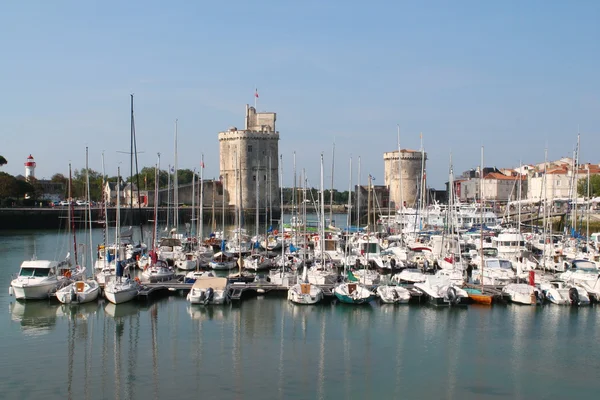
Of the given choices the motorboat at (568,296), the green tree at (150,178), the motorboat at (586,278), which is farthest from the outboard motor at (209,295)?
the green tree at (150,178)

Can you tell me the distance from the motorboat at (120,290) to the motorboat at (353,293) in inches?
215

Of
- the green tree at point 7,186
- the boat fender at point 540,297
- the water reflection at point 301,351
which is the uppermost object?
the green tree at point 7,186

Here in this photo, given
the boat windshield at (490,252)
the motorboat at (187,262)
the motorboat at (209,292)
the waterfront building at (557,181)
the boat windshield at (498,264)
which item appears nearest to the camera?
the motorboat at (209,292)

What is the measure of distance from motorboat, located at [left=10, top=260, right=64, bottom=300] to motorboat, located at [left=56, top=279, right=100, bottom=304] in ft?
1.56

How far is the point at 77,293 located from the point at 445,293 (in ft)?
31.6

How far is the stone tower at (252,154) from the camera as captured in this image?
6253 centimetres

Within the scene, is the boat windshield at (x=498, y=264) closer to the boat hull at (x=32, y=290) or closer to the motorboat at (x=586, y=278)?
the motorboat at (x=586, y=278)

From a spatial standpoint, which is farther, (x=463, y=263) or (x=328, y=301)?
(x=463, y=263)

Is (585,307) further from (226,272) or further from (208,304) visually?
(226,272)

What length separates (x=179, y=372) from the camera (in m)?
13.1

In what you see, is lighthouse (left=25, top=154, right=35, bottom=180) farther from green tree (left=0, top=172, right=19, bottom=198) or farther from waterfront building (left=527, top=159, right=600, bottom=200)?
waterfront building (left=527, top=159, right=600, bottom=200)

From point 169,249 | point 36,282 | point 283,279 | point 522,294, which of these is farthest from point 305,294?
point 169,249

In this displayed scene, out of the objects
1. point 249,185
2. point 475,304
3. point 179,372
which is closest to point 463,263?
point 475,304

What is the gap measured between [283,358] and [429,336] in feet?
12.2
